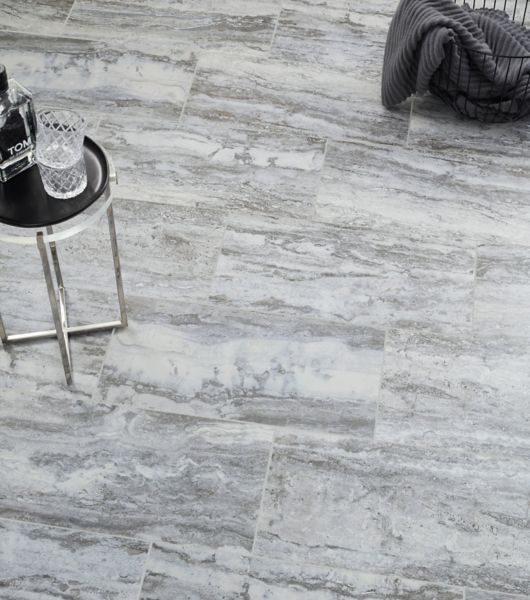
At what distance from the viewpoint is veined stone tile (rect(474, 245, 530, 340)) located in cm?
223

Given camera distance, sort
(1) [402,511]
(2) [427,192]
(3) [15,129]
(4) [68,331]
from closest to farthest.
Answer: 1. (3) [15,129]
2. (1) [402,511]
3. (4) [68,331]
4. (2) [427,192]

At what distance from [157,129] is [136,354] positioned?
760mm

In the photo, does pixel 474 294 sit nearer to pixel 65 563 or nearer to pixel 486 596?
pixel 486 596

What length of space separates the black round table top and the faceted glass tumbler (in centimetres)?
2

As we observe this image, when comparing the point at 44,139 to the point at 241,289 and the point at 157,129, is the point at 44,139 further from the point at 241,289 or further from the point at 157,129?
the point at 157,129

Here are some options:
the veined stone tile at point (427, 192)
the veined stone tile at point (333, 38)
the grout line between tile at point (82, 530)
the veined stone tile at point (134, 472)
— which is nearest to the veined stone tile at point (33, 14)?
the veined stone tile at point (333, 38)

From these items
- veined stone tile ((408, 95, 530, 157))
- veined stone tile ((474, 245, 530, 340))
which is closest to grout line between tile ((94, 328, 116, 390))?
veined stone tile ((474, 245, 530, 340))

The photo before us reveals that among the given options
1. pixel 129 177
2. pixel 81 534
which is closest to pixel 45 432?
pixel 81 534

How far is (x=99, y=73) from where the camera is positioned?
277 cm

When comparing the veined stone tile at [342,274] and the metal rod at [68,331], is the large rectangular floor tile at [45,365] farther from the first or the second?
the veined stone tile at [342,274]

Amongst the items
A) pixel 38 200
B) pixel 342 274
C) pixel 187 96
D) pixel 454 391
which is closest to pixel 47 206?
pixel 38 200

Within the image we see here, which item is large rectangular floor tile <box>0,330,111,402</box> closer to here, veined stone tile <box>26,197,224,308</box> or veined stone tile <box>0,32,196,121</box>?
veined stone tile <box>26,197,224,308</box>

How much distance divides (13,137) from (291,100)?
1.16 m

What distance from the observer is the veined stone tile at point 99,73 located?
269cm
